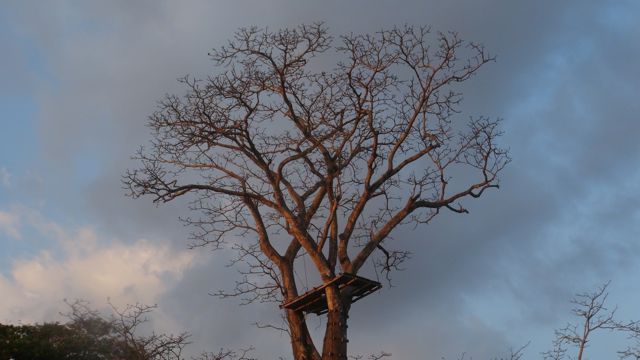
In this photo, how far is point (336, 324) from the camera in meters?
10.6

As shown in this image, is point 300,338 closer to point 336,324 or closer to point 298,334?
point 298,334

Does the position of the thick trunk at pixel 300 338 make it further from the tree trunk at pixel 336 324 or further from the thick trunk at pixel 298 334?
the tree trunk at pixel 336 324

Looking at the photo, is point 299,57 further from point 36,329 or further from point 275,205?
point 36,329

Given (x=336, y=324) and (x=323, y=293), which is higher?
(x=323, y=293)

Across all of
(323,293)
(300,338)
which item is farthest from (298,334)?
(323,293)

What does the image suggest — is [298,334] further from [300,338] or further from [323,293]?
[323,293]

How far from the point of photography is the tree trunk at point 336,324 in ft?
34.2

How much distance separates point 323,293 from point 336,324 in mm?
516

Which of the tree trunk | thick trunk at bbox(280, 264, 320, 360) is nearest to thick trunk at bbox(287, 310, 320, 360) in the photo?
thick trunk at bbox(280, 264, 320, 360)

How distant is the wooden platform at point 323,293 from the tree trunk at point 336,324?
0.12 m

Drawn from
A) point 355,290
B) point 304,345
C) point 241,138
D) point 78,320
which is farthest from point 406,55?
point 78,320

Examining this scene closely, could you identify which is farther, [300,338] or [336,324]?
[300,338]

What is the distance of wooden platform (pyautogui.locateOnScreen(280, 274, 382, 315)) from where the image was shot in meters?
10.8

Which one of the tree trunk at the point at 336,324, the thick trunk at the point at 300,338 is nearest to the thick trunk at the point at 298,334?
the thick trunk at the point at 300,338
